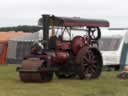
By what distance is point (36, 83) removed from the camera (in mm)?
16719

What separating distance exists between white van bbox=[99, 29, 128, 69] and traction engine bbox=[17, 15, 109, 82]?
8.52 m

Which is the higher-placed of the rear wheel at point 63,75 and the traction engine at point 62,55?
the traction engine at point 62,55

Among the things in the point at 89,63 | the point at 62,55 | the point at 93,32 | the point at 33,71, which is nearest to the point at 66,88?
the point at 33,71

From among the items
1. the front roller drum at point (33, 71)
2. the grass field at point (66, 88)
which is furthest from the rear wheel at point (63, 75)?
the front roller drum at point (33, 71)

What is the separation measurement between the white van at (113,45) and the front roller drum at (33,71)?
11.2 meters

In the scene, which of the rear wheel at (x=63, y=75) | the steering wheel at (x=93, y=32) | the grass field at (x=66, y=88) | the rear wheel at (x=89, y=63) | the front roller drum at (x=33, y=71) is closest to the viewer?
the grass field at (x=66, y=88)

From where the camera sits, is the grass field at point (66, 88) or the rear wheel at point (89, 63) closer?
the grass field at point (66, 88)

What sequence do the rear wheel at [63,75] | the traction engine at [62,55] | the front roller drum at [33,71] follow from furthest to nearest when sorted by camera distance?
1. the rear wheel at [63,75]
2. the traction engine at [62,55]
3. the front roller drum at [33,71]

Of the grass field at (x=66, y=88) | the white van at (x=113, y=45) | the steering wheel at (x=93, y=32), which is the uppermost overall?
the steering wheel at (x=93, y=32)

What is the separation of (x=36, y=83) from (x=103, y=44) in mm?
13007

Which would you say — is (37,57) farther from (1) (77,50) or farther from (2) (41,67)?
(1) (77,50)

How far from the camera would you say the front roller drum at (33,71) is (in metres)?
16.7

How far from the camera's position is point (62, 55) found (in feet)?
58.6

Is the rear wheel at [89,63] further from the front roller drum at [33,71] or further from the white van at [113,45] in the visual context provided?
the white van at [113,45]
